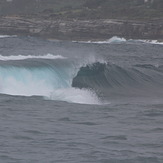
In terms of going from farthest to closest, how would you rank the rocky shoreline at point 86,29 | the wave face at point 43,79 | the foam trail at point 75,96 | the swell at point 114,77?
1. the rocky shoreline at point 86,29
2. the swell at point 114,77
3. the wave face at point 43,79
4. the foam trail at point 75,96

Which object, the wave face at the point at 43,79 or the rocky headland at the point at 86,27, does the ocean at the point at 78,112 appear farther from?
the rocky headland at the point at 86,27

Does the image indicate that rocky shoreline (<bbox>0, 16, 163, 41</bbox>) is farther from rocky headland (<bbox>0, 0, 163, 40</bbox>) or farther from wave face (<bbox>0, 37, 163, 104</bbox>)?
wave face (<bbox>0, 37, 163, 104</bbox>)

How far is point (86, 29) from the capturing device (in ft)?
214

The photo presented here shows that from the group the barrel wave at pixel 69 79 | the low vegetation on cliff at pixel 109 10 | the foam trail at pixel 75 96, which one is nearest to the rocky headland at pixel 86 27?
the low vegetation on cliff at pixel 109 10

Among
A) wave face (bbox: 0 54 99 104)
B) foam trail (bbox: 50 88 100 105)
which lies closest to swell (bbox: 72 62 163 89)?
wave face (bbox: 0 54 99 104)

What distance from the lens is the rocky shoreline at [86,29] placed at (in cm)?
6444

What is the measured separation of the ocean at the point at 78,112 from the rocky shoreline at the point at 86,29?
124 feet

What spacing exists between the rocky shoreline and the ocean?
37.7m

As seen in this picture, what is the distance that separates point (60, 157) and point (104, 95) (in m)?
9.26

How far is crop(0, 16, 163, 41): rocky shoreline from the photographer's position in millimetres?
64438

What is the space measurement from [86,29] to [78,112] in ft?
163

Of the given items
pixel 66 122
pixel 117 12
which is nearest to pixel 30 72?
pixel 66 122

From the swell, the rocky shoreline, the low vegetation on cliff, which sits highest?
the low vegetation on cliff

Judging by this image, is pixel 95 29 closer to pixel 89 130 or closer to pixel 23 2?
pixel 23 2
